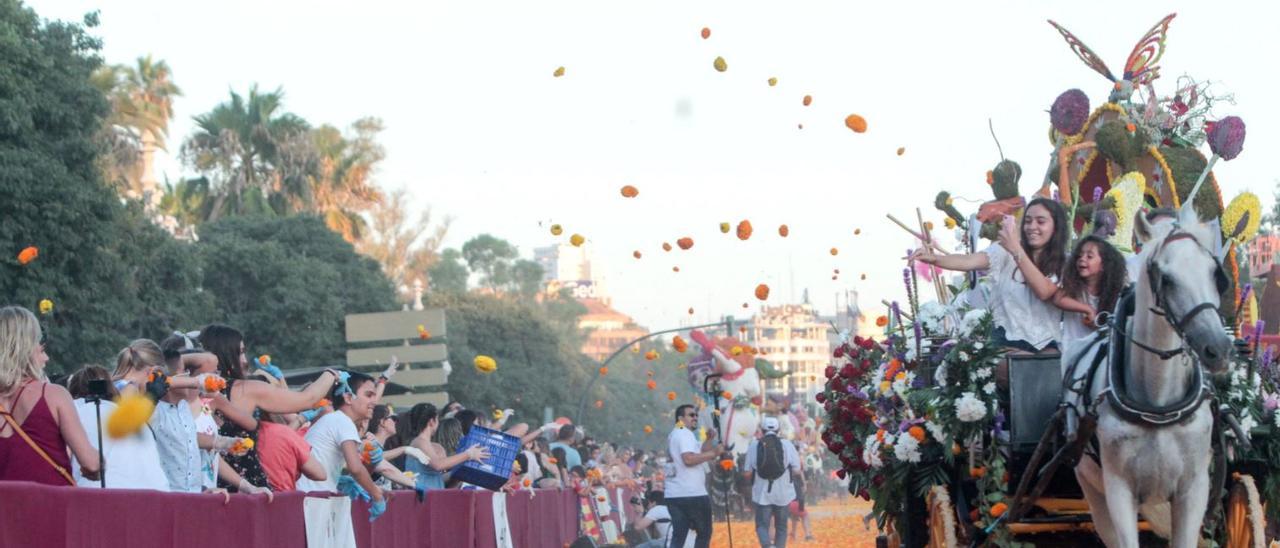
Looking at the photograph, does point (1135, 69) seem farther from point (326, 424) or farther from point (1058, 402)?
point (326, 424)

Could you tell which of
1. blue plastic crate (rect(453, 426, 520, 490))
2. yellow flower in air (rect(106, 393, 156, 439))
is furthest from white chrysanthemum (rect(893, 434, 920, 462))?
blue plastic crate (rect(453, 426, 520, 490))

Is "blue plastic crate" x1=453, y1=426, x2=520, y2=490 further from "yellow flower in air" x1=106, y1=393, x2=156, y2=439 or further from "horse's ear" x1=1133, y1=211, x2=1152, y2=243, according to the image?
"yellow flower in air" x1=106, y1=393, x2=156, y2=439

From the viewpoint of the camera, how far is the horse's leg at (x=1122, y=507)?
920 centimetres

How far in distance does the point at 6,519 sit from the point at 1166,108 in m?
10.6

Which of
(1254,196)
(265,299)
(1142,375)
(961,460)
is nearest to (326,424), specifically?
(961,460)

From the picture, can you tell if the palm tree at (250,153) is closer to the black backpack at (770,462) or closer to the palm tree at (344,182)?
the palm tree at (344,182)

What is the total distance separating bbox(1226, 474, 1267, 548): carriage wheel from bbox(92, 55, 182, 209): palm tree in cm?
4416

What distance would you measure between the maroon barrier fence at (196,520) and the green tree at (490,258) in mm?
107470

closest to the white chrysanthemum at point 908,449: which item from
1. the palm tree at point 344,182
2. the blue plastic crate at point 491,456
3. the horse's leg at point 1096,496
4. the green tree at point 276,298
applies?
the horse's leg at point 1096,496

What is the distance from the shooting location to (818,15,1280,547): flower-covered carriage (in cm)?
987

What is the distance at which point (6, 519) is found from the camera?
6.52 meters

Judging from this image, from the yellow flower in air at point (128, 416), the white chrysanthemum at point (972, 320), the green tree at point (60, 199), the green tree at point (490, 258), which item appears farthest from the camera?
the green tree at point (490, 258)

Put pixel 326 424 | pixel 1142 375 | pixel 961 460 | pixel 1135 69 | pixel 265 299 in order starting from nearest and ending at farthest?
pixel 1142 375
pixel 961 460
pixel 326 424
pixel 1135 69
pixel 265 299

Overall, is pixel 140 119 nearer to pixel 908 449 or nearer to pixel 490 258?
pixel 908 449
